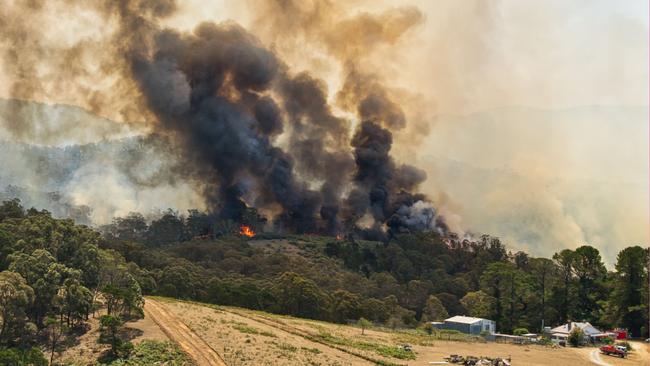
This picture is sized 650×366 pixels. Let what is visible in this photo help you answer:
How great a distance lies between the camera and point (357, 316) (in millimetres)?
117125

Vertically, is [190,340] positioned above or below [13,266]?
below

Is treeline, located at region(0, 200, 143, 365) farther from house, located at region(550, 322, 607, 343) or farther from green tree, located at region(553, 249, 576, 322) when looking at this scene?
green tree, located at region(553, 249, 576, 322)

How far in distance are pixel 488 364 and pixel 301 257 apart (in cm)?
10789

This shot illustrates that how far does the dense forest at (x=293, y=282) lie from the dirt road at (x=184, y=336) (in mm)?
3758

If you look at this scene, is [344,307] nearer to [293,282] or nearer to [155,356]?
[293,282]

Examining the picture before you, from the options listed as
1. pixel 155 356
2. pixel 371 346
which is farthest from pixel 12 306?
pixel 371 346

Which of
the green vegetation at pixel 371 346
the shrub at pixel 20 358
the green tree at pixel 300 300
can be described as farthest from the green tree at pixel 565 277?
the shrub at pixel 20 358

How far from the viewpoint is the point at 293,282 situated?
4508 inches

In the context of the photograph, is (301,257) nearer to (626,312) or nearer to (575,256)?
(575,256)

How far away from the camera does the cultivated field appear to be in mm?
66131

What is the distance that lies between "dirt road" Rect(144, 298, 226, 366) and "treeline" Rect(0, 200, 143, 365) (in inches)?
155

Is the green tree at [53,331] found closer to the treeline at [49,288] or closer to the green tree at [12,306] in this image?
the treeline at [49,288]

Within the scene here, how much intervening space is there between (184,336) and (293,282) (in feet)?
154

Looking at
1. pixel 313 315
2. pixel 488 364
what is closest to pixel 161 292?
pixel 313 315
